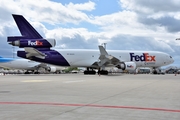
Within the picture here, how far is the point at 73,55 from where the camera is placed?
41938mm

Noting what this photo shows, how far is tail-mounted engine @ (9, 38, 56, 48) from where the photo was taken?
3525 cm

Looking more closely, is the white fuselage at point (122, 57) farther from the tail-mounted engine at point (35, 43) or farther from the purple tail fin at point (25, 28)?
the purple tail fin at point (25, 28)

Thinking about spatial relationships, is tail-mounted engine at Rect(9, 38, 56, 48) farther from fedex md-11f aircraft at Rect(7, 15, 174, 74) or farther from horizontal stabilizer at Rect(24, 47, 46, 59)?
horizontal stabilizer at Rect(24, 47, 46, 59)

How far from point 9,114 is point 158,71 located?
5140 cm

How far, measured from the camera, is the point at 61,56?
1603 inches

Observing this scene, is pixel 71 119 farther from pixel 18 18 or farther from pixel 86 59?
pixel 86 59

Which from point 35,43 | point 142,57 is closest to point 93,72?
point 142,57

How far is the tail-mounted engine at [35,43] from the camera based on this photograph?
35.2 m

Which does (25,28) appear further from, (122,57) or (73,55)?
(122,57)

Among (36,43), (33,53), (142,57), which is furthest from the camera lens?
(142,57)

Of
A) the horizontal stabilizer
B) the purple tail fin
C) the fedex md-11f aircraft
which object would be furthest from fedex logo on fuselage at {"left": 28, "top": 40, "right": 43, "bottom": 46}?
the horizontal stabilizer

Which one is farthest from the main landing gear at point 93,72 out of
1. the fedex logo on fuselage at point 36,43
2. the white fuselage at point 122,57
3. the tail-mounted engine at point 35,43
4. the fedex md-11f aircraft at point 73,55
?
the fedex logo on fuselage at point 36,43

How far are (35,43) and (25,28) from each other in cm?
266

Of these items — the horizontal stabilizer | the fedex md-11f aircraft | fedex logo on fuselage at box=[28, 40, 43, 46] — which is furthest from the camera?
fedex logo on fuselage at box=[28, 40, 43, 46]
